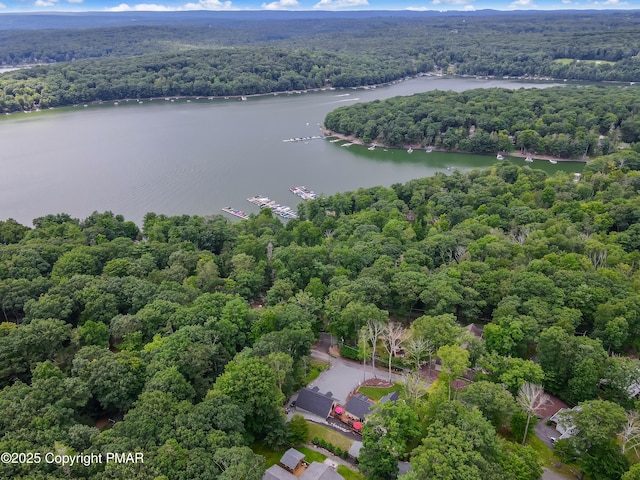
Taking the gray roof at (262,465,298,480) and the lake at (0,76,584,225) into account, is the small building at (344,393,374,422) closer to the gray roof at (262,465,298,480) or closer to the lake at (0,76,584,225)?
the gray roof at (262,465,298,480)

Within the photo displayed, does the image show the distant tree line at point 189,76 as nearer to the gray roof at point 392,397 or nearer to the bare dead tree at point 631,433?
the gray roof at point 392,397

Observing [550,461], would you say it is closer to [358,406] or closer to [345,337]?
[358,406]

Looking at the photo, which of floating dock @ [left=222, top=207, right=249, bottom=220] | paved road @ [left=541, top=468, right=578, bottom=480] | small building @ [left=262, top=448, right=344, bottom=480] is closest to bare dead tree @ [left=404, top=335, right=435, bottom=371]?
paved road @ [left=541, top=468, right=578, bottom=480]

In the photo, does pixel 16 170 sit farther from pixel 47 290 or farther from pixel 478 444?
pixel 478 444

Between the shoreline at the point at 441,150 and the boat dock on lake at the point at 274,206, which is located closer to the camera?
the boat dock on lake at the point at 274,206

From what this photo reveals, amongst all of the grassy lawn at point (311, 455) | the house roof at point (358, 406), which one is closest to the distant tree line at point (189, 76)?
the house roof at point (358, 406)

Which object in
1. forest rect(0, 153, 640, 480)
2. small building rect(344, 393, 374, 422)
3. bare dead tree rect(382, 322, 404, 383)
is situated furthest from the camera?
bare dead tree rect(382, 322, 404, 383)

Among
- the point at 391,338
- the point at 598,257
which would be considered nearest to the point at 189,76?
the point at 598,257
